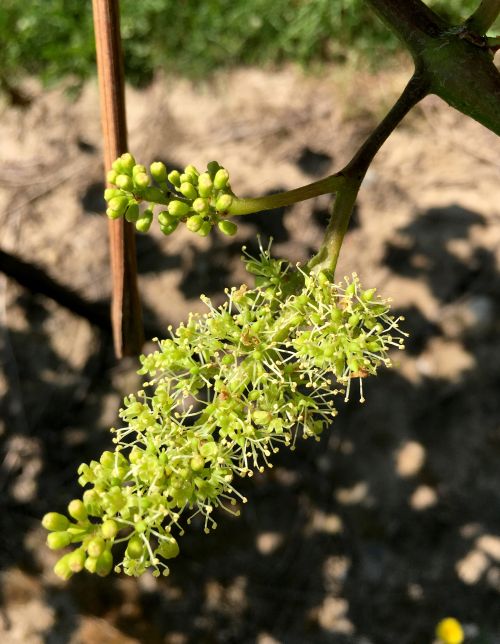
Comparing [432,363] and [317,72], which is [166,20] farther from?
[432,363]

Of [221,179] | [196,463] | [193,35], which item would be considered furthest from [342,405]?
[221,179]

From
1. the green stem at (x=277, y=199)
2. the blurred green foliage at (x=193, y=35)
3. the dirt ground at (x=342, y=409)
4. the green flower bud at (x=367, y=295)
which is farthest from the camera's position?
the blurred green foliage at (x=193, y=35)

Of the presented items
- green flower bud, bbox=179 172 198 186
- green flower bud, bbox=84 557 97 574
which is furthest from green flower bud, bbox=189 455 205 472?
green flower bud, bbox=179 172 198 186

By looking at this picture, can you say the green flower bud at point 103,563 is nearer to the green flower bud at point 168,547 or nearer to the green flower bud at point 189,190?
the green flower bud at point 168,547

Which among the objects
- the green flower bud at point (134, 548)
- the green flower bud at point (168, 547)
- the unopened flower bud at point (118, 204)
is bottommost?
the green flower bud at point (168, 547)

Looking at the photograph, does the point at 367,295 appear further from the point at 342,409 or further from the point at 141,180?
the point at 342,409

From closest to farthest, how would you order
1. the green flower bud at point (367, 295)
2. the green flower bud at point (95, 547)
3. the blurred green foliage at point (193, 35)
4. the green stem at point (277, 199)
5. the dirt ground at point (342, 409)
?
the green flower bud at point (95, 547)
the green stem at point (277, 199)
the green flower bud at point (367, 295)
the dirt ground at point (342, 409)
the blurred green foliage at point (193, 35)

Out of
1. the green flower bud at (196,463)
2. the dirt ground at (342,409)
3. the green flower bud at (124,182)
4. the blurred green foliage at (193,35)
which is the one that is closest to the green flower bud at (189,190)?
the green flower bud at (124,182)

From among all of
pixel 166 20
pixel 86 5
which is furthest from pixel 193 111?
pixel 86 5
